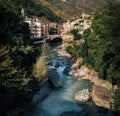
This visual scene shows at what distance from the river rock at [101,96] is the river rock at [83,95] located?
94 cm

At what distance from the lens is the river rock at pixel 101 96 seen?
47.3 meters

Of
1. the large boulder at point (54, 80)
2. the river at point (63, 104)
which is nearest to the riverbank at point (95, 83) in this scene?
the river at point (63, 104)

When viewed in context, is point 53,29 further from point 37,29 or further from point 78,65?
point 78,65

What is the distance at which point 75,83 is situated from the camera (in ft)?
195

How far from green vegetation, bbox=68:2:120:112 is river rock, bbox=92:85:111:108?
7.47 feet

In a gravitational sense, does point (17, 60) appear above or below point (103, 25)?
below

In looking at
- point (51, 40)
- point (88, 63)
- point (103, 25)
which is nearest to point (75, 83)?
point (88, 63)

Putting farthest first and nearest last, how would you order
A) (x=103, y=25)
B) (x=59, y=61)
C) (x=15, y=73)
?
(x=59, y=61) < (x=103, y=25) < (x=15, y=73)

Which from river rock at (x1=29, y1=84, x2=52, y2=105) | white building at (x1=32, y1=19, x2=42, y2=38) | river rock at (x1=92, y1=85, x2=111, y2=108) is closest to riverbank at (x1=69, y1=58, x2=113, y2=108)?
river rock at (x1=92, y1=85, x2=111, y2=108)

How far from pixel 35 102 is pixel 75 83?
13.7 meters

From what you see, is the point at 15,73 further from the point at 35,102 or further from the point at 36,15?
the point at 36,15

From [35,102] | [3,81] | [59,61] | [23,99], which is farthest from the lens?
[59,61]

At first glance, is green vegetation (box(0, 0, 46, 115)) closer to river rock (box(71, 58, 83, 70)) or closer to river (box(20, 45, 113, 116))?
river (box(20, 45, 113, 116))

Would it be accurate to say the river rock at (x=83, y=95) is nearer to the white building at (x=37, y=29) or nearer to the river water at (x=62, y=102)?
the river water at (x=62, y=102)
